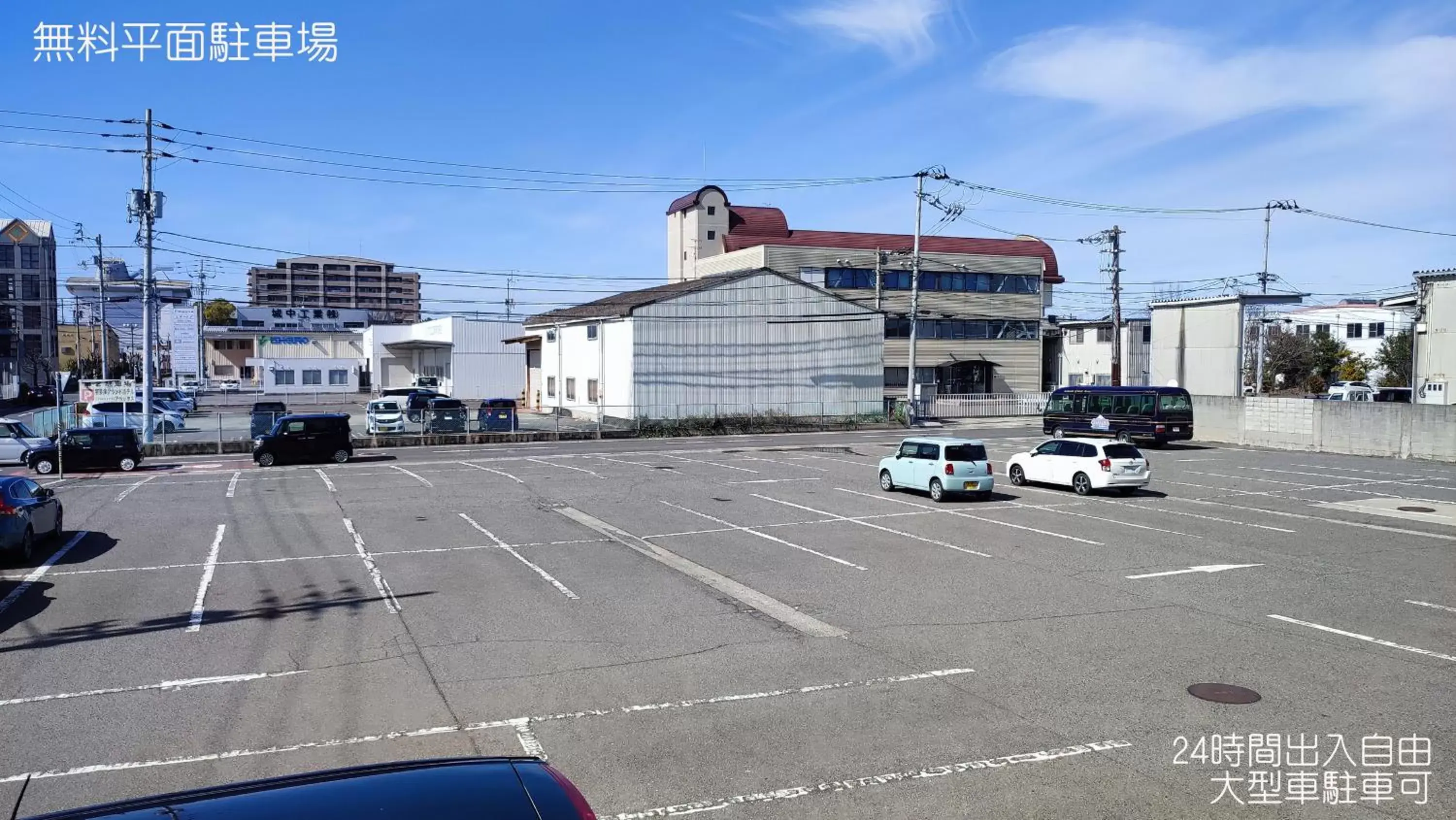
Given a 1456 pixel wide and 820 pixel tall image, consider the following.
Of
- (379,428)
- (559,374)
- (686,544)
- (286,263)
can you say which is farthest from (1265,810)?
(286,263)

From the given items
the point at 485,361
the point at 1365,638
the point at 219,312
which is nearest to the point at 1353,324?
the point at 485,361

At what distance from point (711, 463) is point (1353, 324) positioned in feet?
A: 234

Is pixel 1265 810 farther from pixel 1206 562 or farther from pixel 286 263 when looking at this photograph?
pixel 286 263

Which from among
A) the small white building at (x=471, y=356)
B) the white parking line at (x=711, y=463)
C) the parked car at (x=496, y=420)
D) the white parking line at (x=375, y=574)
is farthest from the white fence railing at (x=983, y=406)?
the white parking line at (x=375, y=574)

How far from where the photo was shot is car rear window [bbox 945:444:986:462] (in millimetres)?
24938

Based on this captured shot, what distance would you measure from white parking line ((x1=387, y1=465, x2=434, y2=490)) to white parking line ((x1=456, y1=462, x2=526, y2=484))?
2081mm

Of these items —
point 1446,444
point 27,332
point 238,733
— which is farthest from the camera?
point 27,332

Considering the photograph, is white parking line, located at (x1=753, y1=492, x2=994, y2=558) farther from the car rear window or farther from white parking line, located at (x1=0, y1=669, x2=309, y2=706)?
white parking line, located at (x1=0, y1=669, x2=309, y2=706)

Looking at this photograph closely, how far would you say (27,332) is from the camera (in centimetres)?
9900

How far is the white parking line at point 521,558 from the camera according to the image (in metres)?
14.6

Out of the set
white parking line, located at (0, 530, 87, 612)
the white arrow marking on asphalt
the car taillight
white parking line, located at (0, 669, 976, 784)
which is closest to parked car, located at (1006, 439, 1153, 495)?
the white arrow marking on asphalt

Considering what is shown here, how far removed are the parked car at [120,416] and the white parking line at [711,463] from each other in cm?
2191

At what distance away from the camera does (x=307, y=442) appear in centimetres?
3519

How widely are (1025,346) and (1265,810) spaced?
234ft
